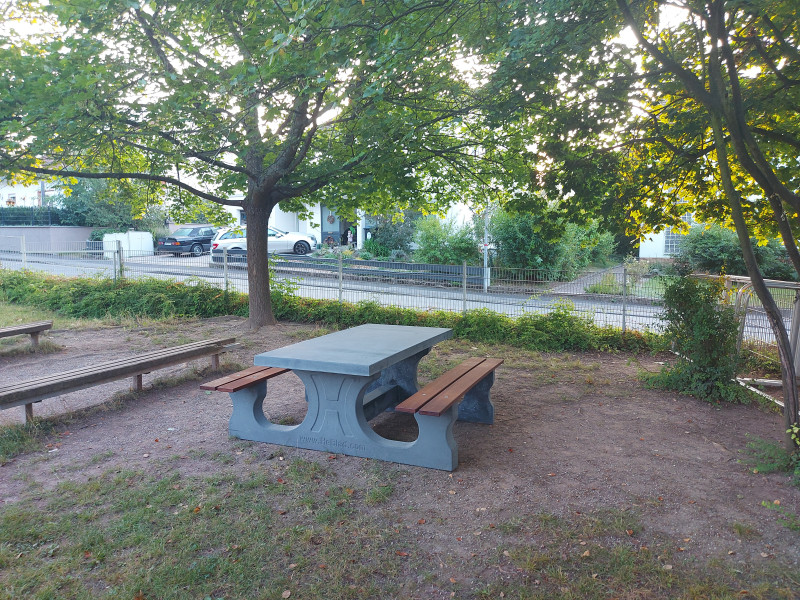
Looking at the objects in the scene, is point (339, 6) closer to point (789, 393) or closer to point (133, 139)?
point (789, 393)

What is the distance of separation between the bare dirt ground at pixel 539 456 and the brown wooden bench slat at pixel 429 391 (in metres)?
0.54

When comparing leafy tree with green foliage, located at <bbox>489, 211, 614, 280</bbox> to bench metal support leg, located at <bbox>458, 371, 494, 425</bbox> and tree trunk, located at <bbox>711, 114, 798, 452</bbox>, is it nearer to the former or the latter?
bench metal support leg, located at <bbox>458, 371, 494, 425</bbox>

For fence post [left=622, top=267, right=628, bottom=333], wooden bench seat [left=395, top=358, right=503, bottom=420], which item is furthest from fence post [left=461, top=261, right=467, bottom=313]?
wooden bench seat [left=395, top=358, right=503, bottom=420]

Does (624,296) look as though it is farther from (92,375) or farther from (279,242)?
(279,242)

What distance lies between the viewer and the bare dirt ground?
371 cm

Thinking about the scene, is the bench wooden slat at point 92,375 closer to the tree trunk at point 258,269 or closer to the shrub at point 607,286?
the tree trunk at point 258,269

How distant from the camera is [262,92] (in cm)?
641

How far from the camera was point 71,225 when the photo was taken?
34562 mm

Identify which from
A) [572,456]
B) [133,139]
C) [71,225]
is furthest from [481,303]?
[71,225]

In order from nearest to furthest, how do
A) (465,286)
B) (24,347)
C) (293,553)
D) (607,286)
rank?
1. (293,553)
2. (24,347)
3. (607,286)
4. (465,286)

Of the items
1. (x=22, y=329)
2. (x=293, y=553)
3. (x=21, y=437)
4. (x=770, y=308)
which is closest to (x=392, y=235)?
(x=22, y=329)

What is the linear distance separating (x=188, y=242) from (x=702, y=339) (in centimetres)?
2656

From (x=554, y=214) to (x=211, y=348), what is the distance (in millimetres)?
4731

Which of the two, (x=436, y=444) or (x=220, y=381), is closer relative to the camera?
(x=436, y=444)
